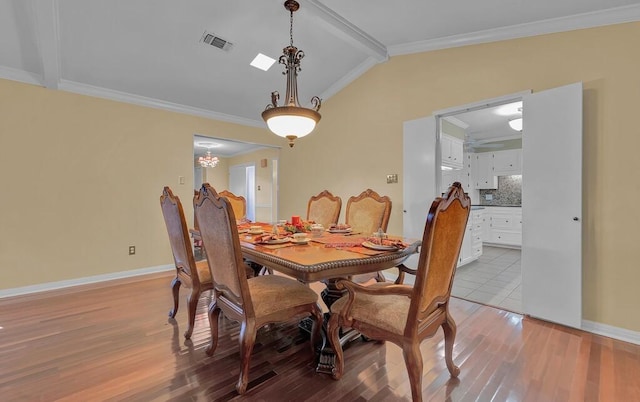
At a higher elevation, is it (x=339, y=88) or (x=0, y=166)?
(x=339, y=88)

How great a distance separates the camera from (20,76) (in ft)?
10.1

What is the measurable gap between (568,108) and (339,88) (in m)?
2.87

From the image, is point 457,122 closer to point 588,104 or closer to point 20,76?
point 588,104

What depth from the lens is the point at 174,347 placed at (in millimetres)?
2020

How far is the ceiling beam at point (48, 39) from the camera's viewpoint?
2.31m

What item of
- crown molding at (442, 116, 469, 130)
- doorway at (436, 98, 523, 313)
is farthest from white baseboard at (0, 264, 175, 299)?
crown molding at (442, 116, 469, 130)

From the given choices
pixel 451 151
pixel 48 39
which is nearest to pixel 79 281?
pixel 48 39

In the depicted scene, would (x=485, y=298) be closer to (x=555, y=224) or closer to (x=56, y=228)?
(x=555, y=224)

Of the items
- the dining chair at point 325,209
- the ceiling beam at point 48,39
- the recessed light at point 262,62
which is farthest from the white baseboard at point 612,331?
the ceiling beam at point 48,39

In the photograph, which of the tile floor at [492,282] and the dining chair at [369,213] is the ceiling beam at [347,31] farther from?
the tile floor at [492,282]

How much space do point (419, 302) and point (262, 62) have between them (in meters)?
3.37

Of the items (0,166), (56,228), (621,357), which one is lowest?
(621,357)

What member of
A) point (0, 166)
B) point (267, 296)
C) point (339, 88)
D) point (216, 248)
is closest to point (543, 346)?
point (267, 296)

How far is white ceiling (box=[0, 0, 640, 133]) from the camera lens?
2424 millimetres
